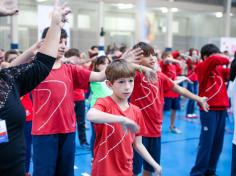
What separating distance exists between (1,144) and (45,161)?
112 centimetres

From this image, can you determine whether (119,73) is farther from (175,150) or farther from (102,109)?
(175,150)

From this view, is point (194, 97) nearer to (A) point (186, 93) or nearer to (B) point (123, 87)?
(A) point (186, 93)

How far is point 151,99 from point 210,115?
3.27ft

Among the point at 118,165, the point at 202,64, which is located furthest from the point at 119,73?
the point at 202,64

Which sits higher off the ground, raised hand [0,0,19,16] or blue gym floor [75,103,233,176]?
raised hand [0,0,19,16]

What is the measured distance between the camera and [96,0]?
13.7 metres

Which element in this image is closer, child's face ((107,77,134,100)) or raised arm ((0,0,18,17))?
raised arm ((0,0,18,17))

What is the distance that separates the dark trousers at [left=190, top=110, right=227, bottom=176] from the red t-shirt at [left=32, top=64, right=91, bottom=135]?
177 centimetres

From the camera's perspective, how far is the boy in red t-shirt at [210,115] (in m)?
3.74

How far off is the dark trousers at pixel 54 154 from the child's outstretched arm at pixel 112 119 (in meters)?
0.76

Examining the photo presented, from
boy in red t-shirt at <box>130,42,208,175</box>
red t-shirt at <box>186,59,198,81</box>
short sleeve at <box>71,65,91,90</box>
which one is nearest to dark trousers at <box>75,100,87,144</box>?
boy in red t-shirt at <box>130,42,208,175</box>

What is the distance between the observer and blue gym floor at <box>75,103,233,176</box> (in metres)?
4.13

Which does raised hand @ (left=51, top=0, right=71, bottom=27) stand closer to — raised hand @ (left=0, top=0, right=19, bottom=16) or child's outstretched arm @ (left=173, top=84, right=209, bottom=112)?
raised hand @ (left=0, top=0, right=19, bottom=16)

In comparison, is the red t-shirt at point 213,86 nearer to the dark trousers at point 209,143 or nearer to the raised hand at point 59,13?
the dark trousers at point 209,143
